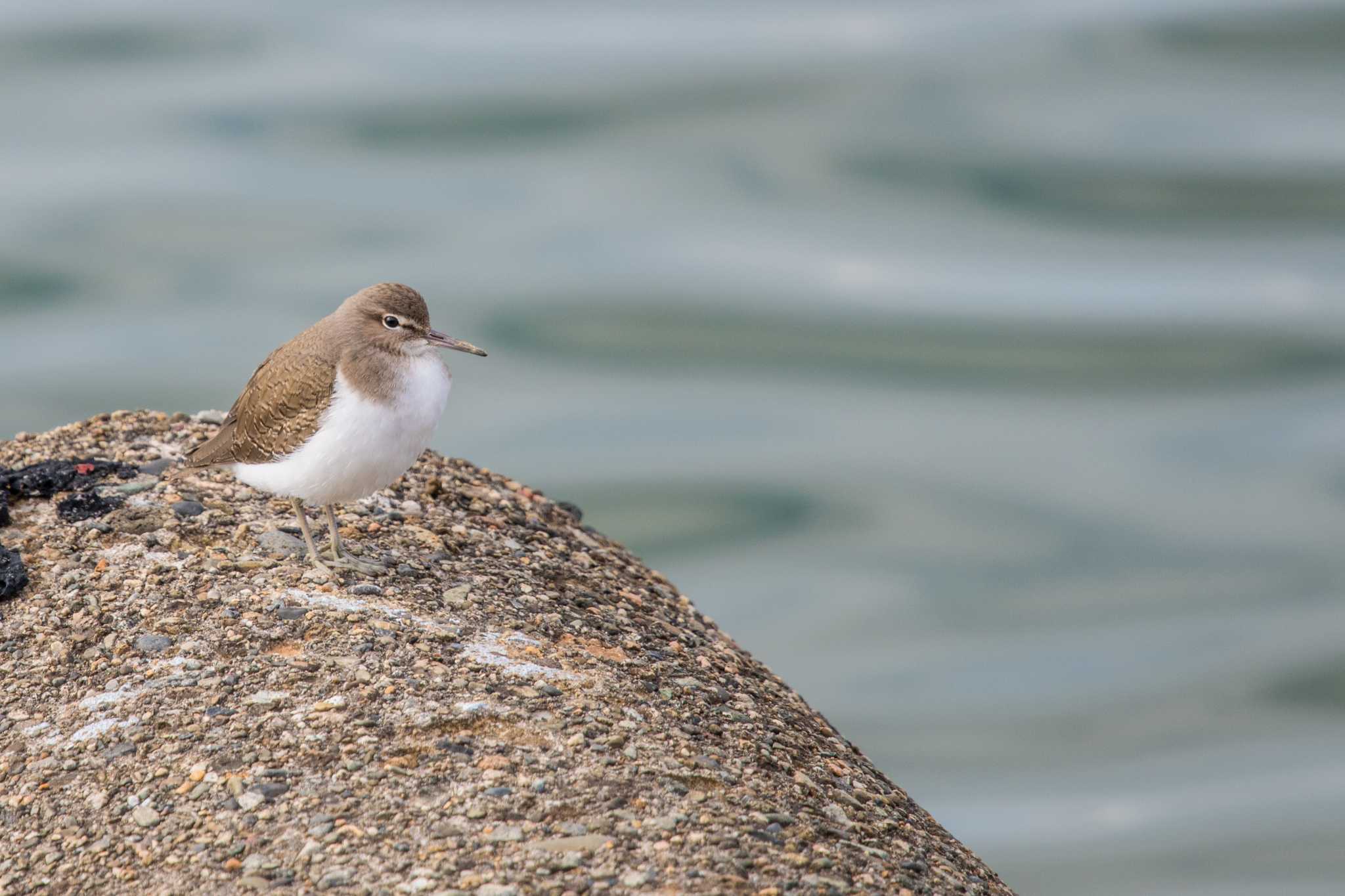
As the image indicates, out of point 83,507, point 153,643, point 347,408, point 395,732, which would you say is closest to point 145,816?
point 395,732

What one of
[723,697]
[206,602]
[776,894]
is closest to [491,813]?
[776,894]

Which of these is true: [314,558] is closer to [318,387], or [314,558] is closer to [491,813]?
[318,387]

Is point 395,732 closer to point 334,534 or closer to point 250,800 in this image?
point 250,800

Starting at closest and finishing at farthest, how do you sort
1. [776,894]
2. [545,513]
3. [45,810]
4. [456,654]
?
[776,894] < [45,810] < [456,654] < [545,513]

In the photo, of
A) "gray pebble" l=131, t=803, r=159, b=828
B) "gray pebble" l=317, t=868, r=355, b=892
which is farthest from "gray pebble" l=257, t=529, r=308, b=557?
"gray pebble" l=317, t=868, r=355, b=892

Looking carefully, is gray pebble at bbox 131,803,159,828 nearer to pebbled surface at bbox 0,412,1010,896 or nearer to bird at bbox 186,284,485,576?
pebbled surface at bbox 0,412,1010,896

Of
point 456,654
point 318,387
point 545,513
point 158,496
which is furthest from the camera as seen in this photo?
point 545,513
